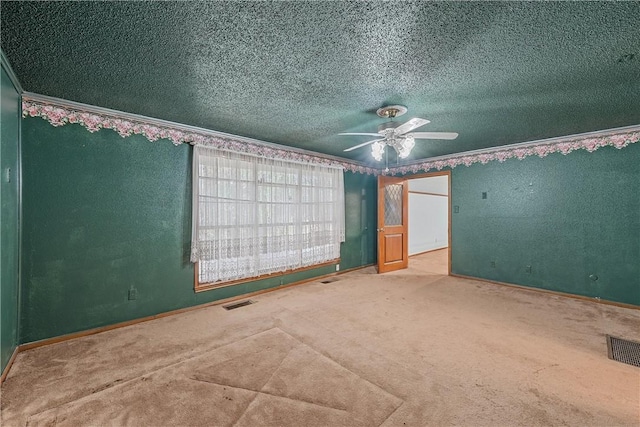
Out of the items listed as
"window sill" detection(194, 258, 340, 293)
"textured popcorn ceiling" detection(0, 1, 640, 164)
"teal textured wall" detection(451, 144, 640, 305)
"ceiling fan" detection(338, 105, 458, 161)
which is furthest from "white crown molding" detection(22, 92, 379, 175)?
"teal textured wall" detection(451, 144, 640, 305)

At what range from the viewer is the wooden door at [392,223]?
5.28 meters

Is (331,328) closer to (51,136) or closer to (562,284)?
(51,136)

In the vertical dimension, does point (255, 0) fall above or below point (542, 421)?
above

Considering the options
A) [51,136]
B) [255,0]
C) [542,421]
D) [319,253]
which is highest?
[255,0]

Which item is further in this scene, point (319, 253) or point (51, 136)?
point (319, 253)

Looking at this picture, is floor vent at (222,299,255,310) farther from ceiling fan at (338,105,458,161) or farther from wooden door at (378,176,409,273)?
wooden door at (378,176,409,273)

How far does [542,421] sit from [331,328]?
1.71m

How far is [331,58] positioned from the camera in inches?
74.3

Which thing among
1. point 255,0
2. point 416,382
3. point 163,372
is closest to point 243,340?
point 163,372

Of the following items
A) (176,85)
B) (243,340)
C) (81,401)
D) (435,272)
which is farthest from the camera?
(435,272)

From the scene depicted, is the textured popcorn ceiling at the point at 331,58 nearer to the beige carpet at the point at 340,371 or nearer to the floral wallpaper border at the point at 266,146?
the floral wallpaper border at the point at 266,146

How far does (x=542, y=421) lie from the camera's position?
154cm

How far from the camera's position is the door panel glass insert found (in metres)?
5.59

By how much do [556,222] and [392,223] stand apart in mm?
2622
